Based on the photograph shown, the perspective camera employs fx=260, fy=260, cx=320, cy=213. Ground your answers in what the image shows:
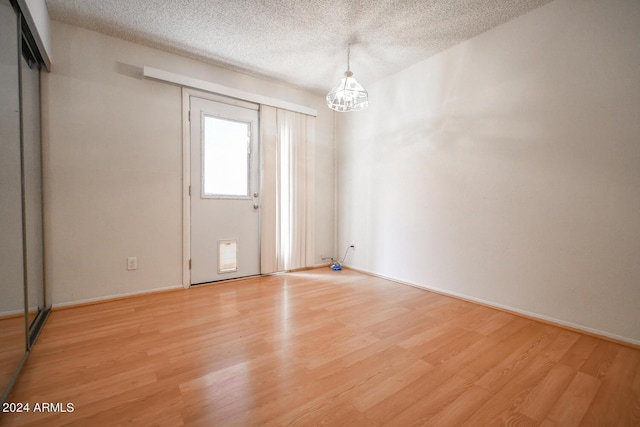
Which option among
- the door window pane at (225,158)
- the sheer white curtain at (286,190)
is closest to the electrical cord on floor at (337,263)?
the sheer white curtain at (286,190)

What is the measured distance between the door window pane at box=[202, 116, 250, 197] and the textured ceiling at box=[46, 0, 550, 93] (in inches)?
30.1

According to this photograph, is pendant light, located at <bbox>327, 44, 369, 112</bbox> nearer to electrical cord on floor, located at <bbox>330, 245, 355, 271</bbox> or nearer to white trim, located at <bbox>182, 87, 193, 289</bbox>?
white trim, located at <bbox>182, 87, 193, 289</bbox>

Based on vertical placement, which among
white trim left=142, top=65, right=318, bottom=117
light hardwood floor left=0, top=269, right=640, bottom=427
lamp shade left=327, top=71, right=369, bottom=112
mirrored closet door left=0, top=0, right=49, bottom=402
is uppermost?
white trim left=142, top=65, right=318, bottom=117

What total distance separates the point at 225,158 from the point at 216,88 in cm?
82

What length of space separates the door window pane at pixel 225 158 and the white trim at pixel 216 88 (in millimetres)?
326

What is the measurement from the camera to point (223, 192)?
3293 mm

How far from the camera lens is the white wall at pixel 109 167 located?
7.84 ft

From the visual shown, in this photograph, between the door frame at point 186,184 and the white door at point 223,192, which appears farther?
the white door at point 223,192

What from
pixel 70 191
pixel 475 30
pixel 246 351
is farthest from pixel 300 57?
pixel 246 351

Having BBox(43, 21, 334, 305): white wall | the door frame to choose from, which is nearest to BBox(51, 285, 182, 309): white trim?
BBox(43, 21, 334, 305): white wall

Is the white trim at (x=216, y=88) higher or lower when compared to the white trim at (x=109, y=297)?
higher

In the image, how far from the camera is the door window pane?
3.17 metres

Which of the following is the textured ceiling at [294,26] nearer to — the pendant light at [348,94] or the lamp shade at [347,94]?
the pendant light at [348,94]

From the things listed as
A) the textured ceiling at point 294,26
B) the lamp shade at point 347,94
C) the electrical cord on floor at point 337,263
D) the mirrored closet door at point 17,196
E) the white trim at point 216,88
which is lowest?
the electrical cord on floor at point 337,263
